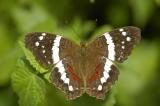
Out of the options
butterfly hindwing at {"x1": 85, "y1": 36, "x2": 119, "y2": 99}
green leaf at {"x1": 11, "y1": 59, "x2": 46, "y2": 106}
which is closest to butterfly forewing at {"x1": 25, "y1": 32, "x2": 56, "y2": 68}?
green leaf at {"x1": 11, "y1": 59, "x2": 46, "y2": 106}

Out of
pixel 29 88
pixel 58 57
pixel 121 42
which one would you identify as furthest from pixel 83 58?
pixel 29 88

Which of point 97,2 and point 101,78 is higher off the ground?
point 97,2

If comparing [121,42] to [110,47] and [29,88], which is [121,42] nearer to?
[110,47]

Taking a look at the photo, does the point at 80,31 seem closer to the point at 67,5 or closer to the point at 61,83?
the point at 67,5

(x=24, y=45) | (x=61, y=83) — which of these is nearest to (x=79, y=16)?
(x=24, y=45)

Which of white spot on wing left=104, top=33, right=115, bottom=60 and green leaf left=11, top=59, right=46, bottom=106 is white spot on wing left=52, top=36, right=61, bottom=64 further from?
white spot on wing left=104, top=33, right=115, bottom=60

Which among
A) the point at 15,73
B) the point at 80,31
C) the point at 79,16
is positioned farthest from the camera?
the point at 79,16
